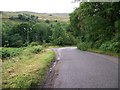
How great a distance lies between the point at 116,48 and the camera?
26.7 meters

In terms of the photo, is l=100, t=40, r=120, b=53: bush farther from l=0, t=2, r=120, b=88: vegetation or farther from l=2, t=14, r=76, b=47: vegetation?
l=2, t=14, r=76, b=47: vegetation

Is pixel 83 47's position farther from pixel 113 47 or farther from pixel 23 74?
pixel 23 74

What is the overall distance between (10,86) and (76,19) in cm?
4341

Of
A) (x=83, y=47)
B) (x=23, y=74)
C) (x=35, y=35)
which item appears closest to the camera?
(x=23, y=74)

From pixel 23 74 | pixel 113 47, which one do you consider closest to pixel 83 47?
pixel 113 47

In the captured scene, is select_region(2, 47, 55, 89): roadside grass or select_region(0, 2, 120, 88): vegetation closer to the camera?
select_region(2, 47, 55, 89): roadside grass

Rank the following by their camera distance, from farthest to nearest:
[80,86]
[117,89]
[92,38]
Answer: [92,38], [80,86], [117,89]

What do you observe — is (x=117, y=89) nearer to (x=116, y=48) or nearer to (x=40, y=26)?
(x=116, y=48)

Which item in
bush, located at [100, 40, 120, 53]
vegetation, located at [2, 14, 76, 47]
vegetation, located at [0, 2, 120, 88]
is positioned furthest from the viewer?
vegetation, located at [2, 14, 76, 47]

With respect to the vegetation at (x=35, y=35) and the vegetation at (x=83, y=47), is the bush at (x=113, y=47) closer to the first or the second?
the vegetation at (x=83, y=47)

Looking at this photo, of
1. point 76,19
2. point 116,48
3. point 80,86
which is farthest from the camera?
point 76,19

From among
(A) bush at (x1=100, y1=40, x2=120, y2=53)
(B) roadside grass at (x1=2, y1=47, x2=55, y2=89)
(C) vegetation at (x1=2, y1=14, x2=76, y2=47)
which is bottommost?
(C) vegetation at (x1=2, y1=14, x2=76, y2=47)

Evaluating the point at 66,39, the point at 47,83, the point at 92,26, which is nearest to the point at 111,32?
the point at 92,26

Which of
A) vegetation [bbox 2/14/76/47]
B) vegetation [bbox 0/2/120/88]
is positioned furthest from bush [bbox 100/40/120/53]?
vegetation [bbox 2/14/76/47]
